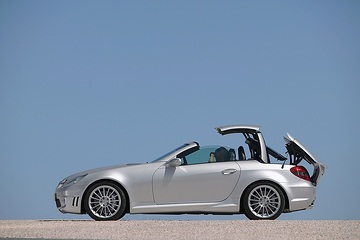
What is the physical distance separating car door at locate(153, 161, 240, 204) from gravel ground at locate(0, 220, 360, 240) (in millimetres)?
1288

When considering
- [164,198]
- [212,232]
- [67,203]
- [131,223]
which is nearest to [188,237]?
[212,232]

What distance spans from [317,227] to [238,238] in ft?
6.50

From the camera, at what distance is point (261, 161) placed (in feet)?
46.9

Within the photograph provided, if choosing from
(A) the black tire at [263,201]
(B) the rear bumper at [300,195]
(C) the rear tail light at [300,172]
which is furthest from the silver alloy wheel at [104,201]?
(C) the rear tail light at [300,172]

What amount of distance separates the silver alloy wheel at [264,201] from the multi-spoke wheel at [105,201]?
247 cm

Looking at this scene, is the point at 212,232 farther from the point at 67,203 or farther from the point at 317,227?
the point at 67,203

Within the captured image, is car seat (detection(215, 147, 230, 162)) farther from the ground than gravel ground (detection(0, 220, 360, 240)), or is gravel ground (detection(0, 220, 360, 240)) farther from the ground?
car seat (detection(215, 147, 230, 162))

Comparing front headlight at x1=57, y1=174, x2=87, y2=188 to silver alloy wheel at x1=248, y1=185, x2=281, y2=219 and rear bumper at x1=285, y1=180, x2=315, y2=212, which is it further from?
rear bumper at x1=285, y1=180, x2=315, y2=212

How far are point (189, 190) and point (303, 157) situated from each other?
254 centimetres

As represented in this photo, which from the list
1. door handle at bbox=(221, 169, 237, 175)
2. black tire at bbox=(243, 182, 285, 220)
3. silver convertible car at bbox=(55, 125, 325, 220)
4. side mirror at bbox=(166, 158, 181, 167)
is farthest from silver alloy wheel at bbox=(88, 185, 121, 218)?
black tire at bbox=(243, 182, 285, 220)

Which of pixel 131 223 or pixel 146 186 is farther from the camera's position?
pixel 146 186

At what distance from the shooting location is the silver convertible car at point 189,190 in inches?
549

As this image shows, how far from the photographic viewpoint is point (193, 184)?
1396cm

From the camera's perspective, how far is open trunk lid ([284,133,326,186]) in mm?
14602
